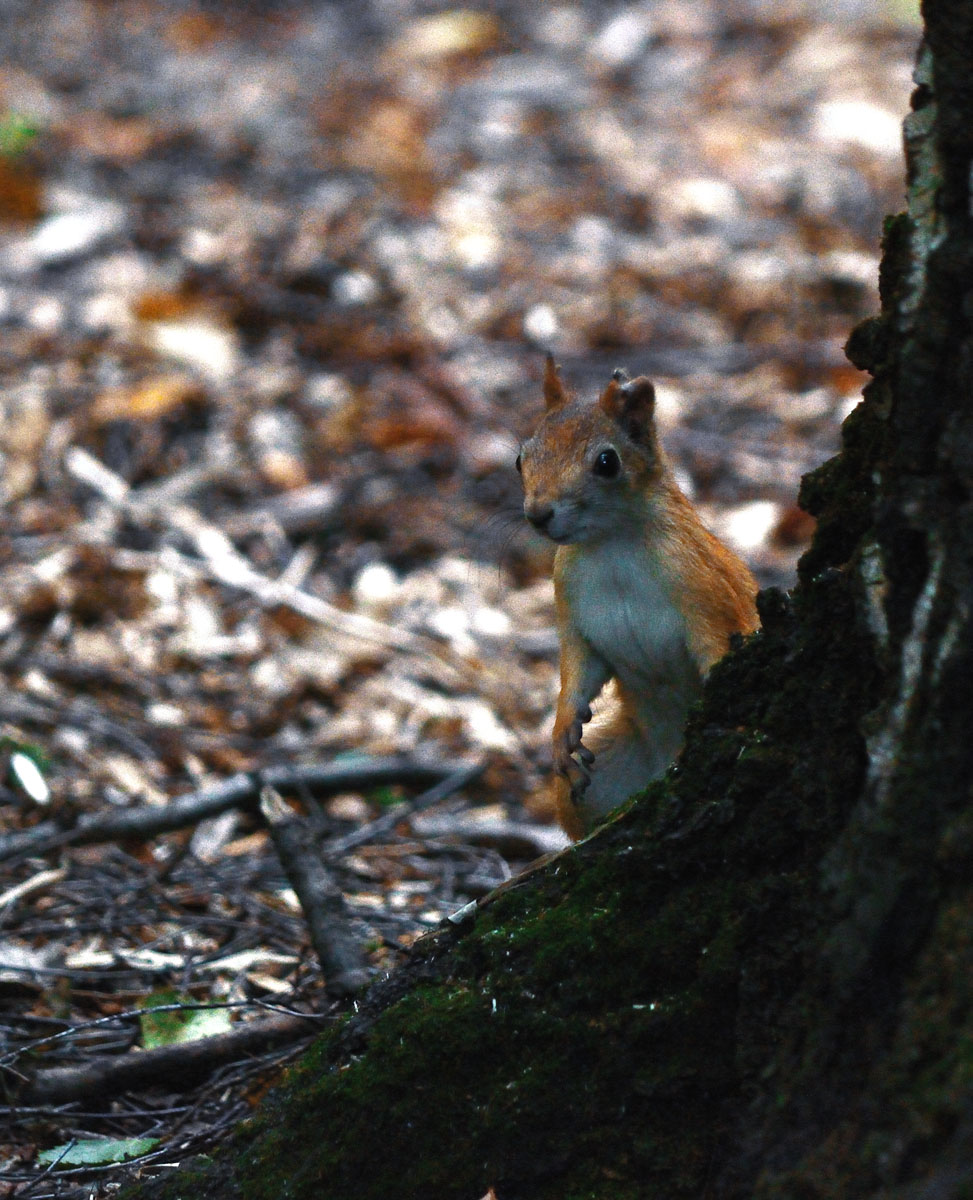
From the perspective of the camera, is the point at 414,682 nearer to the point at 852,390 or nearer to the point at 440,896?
the point at 440,896

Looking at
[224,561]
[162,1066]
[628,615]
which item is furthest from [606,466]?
[224,561]

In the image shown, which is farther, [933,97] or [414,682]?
[414,682]

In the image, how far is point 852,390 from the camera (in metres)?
6.43

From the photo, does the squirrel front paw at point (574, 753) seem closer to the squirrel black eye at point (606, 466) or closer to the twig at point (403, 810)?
the squirrel black eye at point (606, 466)

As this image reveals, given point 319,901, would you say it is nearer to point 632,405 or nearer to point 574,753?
point 574,753

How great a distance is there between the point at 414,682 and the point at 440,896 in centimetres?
161

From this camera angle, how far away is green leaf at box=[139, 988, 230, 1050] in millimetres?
2756

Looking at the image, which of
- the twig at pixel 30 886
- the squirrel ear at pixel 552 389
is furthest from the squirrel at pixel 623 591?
the twig at pixel 30 886

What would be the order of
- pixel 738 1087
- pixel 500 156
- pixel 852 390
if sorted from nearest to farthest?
1. pixel 738 1087
2. pixel 852 390
3. pixel 500 156

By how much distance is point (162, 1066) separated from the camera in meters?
2.55

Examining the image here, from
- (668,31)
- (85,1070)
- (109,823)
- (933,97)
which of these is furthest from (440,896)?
(668,31)

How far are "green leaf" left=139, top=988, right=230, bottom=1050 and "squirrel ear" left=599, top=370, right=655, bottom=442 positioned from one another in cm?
155

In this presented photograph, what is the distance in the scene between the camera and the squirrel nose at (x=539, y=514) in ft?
10.3

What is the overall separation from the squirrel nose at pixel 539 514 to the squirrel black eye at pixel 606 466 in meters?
0.16
